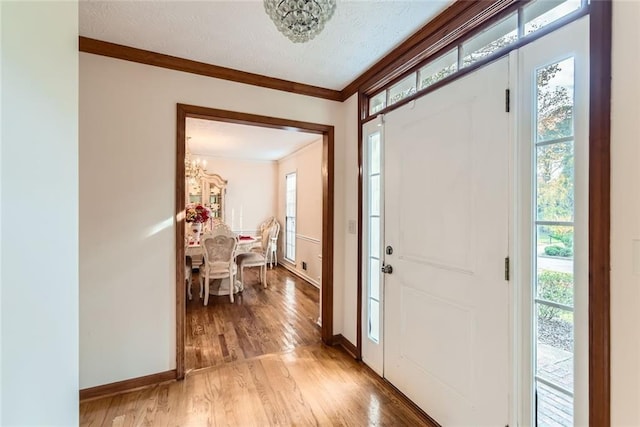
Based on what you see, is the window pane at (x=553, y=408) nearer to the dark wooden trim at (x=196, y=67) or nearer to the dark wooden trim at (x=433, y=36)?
the dark wooden trim at (x=433, y=36)

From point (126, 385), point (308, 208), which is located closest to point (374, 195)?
point (126, 385)

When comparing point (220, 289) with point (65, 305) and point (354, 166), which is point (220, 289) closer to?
point (354, 166)

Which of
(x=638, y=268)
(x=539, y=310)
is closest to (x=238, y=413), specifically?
(x=539, y=310)

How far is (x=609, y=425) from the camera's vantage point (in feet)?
3.36

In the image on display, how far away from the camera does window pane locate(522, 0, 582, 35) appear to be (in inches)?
46.1

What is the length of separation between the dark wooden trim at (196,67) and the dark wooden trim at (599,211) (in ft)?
6.55

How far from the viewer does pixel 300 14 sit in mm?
1109

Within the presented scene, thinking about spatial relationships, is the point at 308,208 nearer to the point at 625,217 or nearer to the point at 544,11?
the point at 544,11

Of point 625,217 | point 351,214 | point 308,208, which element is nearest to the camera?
point 625,217

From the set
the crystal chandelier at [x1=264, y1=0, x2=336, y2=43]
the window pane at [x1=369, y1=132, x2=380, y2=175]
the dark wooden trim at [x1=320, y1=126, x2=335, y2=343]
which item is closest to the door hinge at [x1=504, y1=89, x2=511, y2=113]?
the crystal chandelier at [x1=264, y1=0, x2=336, y2=43]

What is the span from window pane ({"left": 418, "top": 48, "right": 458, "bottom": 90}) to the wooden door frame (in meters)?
1.05

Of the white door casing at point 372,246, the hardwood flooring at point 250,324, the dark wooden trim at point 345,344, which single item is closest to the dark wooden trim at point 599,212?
the white door casing at point 372,246

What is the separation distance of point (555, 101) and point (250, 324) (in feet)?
10.7

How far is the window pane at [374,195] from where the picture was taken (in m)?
2.36
